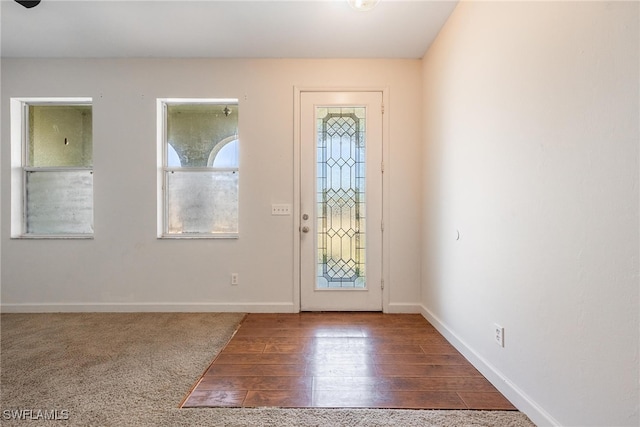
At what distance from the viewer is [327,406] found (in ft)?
4.99

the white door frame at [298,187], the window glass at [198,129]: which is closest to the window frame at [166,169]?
the window glass at [198,129]

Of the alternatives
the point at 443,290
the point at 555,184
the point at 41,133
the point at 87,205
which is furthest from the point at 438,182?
the point at 41,133

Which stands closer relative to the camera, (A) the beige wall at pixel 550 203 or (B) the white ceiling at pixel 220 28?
(A) the beige wall at pixel 550 203

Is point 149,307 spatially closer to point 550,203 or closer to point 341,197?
point 341,197

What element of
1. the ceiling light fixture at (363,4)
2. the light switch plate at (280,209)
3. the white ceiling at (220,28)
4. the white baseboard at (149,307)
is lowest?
the white baseboard at (149,307)

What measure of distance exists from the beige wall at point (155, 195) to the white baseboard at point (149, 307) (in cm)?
1

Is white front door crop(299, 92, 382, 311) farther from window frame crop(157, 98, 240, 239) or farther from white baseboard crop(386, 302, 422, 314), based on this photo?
Answer: window frame crop(157, 98, 240, 239)

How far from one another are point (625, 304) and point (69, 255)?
4.10 meters

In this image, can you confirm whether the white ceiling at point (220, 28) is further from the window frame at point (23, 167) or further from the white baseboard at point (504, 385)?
the white baseboard at point (504, 385)

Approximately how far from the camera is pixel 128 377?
1.77 metres

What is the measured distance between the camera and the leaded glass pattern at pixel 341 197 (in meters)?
2.97

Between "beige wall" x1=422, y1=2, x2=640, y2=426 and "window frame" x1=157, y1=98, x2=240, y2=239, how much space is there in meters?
2.14

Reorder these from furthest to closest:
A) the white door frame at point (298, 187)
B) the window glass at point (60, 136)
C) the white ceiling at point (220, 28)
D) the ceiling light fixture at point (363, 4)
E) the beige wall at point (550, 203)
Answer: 1. the window glass at point (60, 136)
2. the white door frame at point (298, 187)
3. the white ceiling at point (220, 28)
4. the ceiling light fixture at point (363, 4)
5. the beige wall at point (550, 203)

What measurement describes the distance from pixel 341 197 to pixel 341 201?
0.14 feet
